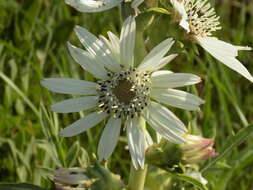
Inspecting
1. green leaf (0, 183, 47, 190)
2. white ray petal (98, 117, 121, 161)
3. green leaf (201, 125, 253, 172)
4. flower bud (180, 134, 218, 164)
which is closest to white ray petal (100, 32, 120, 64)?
white ray petal (98, 117, 121, 161)

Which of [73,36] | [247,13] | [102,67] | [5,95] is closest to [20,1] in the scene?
[73,36]

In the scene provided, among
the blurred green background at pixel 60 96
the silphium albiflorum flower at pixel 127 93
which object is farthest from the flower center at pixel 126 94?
the blurred green background at pixel 60 96

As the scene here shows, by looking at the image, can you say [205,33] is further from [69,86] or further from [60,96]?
[60,96]

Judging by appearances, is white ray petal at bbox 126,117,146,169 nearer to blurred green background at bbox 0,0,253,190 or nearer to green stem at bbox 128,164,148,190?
green stem at bbox 128,164,148,190

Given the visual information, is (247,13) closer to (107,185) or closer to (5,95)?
(5,95)

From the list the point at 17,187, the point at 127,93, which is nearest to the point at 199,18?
the point at 127,93

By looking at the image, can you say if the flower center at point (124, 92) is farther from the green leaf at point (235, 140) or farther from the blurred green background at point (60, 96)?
the green leaf at point (235, 140)
